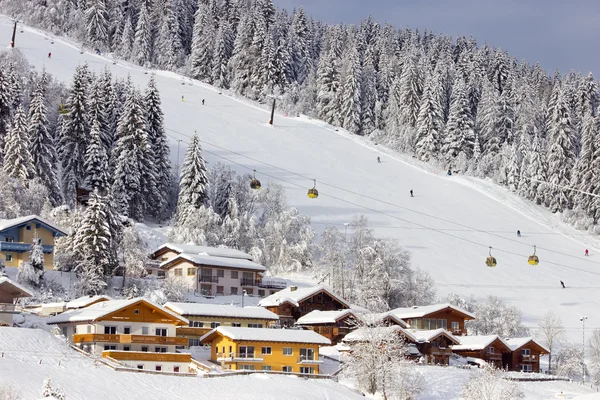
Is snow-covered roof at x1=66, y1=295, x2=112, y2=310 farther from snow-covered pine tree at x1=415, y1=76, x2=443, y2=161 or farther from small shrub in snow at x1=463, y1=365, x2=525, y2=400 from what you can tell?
snow-covered pine tree at x1=415, y1=76, x2=443, y2=161

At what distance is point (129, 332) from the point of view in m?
55.6

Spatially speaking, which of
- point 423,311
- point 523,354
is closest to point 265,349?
point 423,311

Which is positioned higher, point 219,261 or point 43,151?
point 43,151

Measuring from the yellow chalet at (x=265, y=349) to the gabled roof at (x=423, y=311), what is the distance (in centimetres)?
1371

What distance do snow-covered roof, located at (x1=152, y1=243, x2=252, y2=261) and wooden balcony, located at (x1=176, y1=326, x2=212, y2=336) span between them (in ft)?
46.5

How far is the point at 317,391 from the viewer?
52.6 metres

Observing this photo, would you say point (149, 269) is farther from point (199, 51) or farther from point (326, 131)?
point (199, 51)

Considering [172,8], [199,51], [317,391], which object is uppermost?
[172,8]

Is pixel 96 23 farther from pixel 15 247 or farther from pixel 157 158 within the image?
pixel 15 247

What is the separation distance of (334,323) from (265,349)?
10.3 metres

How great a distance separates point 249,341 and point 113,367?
1160 centimetres

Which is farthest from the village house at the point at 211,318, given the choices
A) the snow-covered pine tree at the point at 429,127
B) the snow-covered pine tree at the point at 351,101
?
the snow-covered pine tree at the point at 351,101

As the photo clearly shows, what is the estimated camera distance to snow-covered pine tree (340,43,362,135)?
133 m

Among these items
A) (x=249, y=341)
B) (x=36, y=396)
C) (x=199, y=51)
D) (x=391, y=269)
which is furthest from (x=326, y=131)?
(x=36, y=396)
